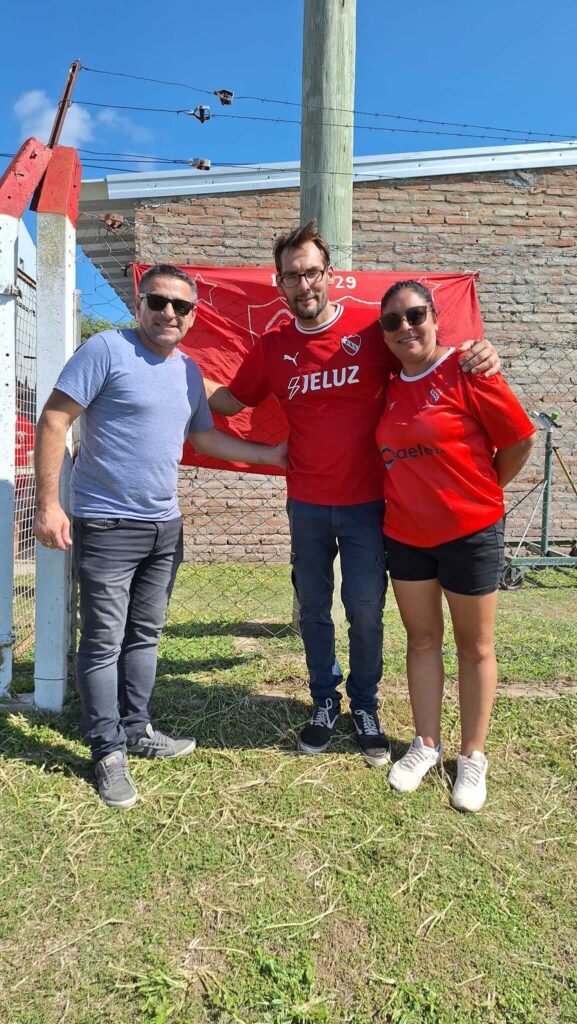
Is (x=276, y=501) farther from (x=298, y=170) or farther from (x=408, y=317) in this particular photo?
(x=408, y=317)

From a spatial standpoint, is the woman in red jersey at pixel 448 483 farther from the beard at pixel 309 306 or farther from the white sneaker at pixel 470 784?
the beard at pixel 309 306

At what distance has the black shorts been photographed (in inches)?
93.5

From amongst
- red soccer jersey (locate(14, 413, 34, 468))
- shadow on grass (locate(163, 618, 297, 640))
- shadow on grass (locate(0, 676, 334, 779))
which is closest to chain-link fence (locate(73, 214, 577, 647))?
shadow on grass (locate(163, 618, 297, 640))

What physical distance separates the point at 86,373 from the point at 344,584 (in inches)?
50.3

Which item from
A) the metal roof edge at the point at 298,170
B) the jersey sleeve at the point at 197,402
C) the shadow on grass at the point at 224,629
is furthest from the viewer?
the metal roof edge at the point at 298,170

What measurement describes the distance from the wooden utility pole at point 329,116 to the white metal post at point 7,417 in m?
1.67

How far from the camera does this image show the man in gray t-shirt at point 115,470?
2434mm

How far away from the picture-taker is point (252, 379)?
9.37ft

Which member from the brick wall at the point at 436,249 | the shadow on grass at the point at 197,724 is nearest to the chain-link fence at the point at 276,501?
the brick wall at the point at 436,249

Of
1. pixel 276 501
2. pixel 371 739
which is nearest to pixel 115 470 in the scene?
pixel 371 739

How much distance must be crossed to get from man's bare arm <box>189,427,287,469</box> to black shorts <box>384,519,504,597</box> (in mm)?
724

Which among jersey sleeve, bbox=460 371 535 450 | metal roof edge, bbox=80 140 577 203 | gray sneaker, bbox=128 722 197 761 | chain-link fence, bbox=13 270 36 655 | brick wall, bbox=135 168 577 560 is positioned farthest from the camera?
brick wall, bbox=135 168 577 560

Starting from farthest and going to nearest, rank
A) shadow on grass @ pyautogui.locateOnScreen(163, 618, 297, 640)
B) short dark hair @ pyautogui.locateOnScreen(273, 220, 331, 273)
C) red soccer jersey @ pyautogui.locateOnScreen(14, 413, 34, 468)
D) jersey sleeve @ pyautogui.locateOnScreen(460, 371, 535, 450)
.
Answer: shadow on grass @ pyautogui.locateOnScreen(163, 618, 297, 640) → red soccer jersey @ pyautogui.locateOnScreen(14, 413, 34, 468) → short dark hair @ pyautogui.locateOnScreen(273, 220, 331, 273) → jersey sleeve @ pyautogui.locateOnScreen(460, 371, 535, 450)

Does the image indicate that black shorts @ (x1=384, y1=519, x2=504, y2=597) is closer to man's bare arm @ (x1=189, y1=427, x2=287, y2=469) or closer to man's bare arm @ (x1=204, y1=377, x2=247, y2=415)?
man's bare arm @ (x1=189, y1=427, x2=287, y2=469)
